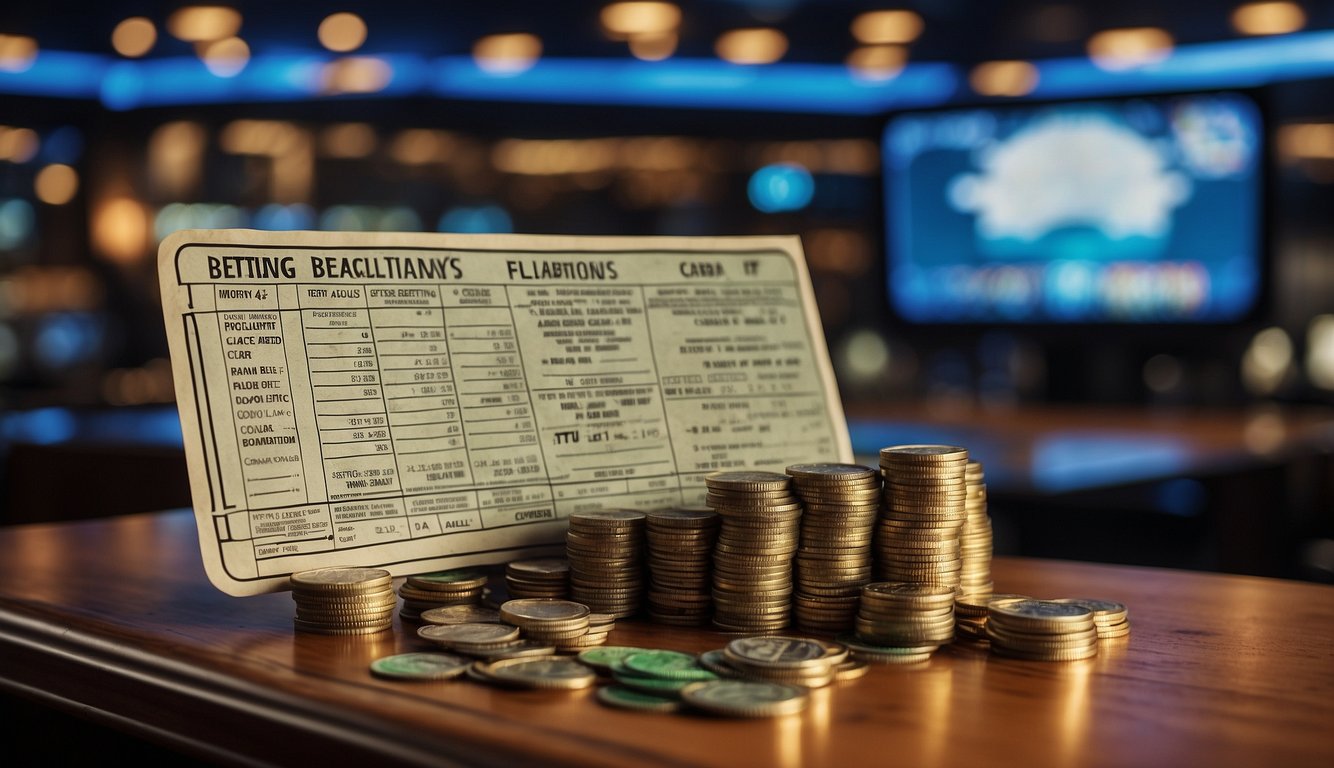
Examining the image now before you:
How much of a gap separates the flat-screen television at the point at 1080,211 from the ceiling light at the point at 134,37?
156 inches

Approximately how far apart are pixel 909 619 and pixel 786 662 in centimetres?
15

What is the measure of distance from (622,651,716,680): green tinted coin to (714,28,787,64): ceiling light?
Result: 644cm

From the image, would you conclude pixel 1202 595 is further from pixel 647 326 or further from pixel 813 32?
pixel 813 32

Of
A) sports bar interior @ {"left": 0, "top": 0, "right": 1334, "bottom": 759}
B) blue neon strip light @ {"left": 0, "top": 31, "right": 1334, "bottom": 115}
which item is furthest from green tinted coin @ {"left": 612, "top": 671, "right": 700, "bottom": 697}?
blue neon strip light @ {"left": 0, "top": 31, "right": 1334, "bottom": 115}

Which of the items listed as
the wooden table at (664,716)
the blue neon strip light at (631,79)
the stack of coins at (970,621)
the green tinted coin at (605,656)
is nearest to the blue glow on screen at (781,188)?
the blue neon strip light at (631,79)

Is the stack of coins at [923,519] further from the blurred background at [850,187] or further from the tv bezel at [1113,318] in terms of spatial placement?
the tv bezel at [1113,318]

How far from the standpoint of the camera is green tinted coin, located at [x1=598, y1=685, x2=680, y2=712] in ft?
2.83

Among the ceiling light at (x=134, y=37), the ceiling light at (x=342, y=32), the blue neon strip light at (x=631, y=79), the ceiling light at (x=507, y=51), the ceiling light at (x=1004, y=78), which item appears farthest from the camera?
the ceiling light at (x=1004, y=78)

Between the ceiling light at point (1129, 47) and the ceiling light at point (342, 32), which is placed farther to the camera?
the ceiling light at point (1129, 47)

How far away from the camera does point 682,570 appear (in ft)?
3.82

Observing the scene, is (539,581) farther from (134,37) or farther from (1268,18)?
(134,37)

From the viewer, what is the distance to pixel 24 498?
3.81 meters

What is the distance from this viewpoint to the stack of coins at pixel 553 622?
103 centimetres

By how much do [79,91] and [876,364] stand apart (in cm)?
549
